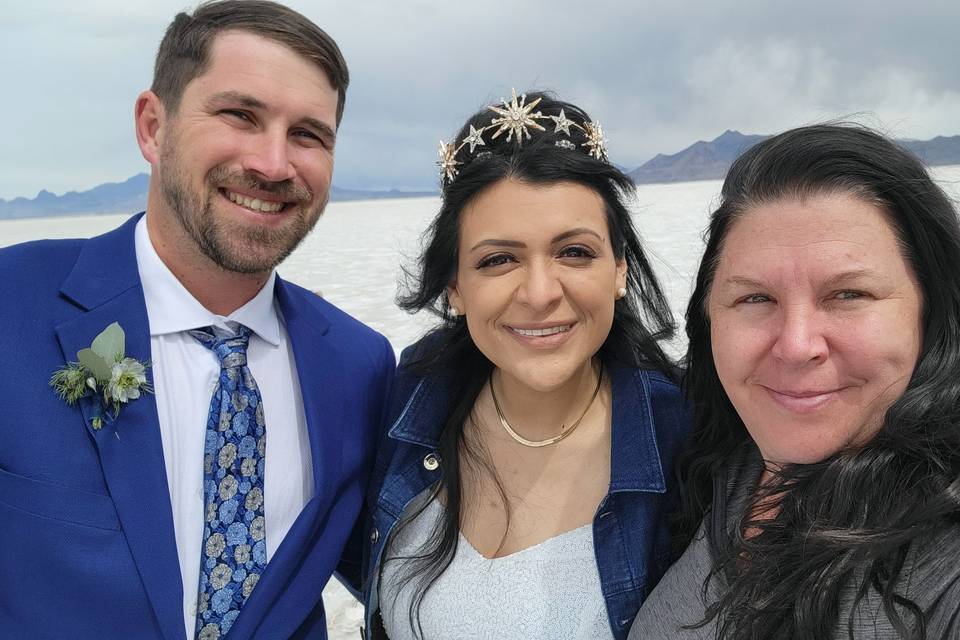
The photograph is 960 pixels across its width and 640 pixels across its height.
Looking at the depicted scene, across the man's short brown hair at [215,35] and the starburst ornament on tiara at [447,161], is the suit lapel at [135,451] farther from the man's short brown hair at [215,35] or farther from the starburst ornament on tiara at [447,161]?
the starburst ornament on tiara at [447,161]

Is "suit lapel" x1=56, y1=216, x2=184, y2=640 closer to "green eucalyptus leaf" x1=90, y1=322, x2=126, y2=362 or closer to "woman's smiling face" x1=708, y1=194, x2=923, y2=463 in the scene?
"green eucalyptus leaf" x1=90, y1=322, x2=126, y2=362

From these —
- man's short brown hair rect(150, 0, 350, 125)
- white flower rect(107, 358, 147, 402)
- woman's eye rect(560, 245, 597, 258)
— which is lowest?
white flower rect(107, 358, 147, 402)

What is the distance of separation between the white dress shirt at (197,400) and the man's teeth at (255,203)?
0.28 meters

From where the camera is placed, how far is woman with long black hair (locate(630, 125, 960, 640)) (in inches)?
60.7

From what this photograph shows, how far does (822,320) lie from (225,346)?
72.3 inches

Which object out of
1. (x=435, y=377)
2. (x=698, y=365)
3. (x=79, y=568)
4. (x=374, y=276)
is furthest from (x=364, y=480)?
(x=374, y=276)

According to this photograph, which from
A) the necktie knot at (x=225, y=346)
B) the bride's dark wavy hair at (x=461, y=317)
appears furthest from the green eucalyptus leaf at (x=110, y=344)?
the bride's dark wavy hair at (x=461, y=317)

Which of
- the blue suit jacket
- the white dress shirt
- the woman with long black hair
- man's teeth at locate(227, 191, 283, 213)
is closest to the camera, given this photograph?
the woman with long black hair

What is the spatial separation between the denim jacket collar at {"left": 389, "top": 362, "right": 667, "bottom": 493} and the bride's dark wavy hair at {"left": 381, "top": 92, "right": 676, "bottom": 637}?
57mm

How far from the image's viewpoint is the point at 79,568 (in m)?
2.07

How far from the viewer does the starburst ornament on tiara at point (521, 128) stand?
8.42 ft

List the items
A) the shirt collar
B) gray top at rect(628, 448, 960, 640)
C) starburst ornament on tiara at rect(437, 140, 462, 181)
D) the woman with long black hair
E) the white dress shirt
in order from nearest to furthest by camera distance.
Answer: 1. gray top at rect(628, 448, 960, 640)
2. the woman with long black hair
3. the white dress shirt
4. the shirt collar
5. starburst ornament on tiara at rect(437, 140, 462, 181)

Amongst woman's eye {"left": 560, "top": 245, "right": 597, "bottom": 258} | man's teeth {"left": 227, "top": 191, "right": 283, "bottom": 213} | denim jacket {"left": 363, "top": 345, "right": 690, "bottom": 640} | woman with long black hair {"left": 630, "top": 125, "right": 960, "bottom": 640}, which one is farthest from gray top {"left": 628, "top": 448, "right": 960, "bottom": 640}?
man's teeth {"left": 227, "top": 191, "right": 283, "bottom": 213}

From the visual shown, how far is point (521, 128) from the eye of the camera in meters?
2.56
